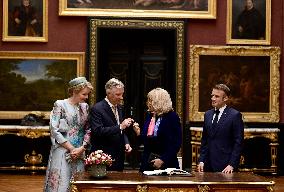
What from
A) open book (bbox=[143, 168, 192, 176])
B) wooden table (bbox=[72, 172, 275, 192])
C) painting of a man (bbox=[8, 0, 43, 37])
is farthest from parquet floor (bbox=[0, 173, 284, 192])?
wooden table (bbox=[72, 172, 275, 192])

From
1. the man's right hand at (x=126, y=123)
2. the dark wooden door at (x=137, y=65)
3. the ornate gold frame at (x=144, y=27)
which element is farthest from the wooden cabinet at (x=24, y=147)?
the man's right hand at (x=126, y=123)

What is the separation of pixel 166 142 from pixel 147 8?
774cm

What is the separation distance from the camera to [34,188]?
12125 mm

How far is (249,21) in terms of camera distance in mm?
15078

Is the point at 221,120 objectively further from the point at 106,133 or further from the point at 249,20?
the point at 249,20

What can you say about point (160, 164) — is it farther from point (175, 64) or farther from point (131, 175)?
point (175, 64)

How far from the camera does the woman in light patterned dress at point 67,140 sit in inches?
306

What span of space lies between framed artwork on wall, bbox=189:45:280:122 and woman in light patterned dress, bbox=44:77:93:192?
7354 millimetres

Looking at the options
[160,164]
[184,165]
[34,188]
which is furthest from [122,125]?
[184,165]

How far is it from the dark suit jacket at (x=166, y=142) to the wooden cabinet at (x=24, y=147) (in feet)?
22.8

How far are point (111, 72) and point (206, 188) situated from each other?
902cm

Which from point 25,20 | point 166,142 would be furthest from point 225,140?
point 25,20

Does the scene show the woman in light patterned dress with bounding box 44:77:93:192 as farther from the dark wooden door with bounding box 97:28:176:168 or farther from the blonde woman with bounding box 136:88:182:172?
the dark wooden door with bounding box 97:28:176:168

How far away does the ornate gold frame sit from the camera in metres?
14.9
